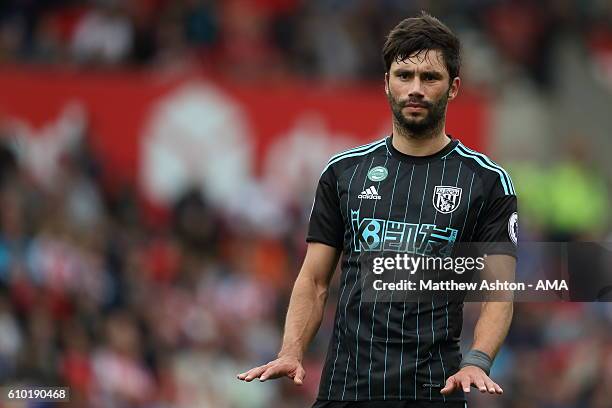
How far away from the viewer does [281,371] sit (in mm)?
5332

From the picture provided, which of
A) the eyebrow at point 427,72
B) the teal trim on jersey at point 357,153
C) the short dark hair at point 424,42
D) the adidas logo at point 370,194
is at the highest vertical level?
the short dark hair at point 424,42

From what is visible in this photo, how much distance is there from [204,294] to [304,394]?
127 centimetres

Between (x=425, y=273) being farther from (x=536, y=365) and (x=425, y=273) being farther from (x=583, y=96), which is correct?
(x=583, y=96)

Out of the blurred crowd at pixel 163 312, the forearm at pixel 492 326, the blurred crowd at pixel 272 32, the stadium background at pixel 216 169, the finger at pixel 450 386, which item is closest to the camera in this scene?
the finger at pixel 450 386

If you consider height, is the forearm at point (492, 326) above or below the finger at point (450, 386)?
above

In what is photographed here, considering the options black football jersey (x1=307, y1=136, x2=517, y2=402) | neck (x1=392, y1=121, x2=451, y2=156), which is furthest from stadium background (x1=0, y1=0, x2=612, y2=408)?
neck (x1=392, y1=121, x2=451, y2=156)

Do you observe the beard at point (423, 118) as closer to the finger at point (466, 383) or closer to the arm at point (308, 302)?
the arm at point (308, 302)

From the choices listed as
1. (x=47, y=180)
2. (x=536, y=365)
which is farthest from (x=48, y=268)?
(x=536, y=365)

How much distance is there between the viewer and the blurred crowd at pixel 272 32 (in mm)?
13625

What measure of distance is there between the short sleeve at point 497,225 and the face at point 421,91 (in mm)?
358

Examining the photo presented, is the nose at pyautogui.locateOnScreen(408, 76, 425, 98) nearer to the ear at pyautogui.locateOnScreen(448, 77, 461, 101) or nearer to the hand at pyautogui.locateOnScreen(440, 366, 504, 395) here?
the ear at pyautogui.locateOnScreen(448, 77, 461, 101)

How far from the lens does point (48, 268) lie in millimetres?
10633

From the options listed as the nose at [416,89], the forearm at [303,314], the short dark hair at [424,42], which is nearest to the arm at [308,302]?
the forearm at [303,314]

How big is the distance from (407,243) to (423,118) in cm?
48
